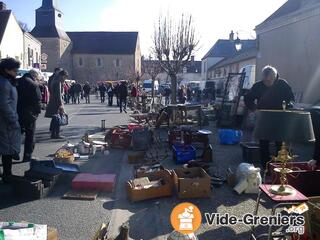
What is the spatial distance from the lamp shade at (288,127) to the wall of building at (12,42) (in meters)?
36.3

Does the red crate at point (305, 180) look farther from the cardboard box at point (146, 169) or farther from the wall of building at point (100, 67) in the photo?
the wall of building at point (100, 67)

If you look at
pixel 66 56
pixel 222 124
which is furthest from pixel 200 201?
pixel 66 56

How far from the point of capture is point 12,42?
3991 centimetres

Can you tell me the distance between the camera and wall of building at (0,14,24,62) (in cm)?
3696

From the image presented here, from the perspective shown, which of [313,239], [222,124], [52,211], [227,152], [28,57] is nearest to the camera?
[313,239]

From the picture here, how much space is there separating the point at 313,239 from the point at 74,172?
14.6 ft

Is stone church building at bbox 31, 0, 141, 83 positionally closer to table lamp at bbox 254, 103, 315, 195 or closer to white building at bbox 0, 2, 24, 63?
white building at bbox 0, 2, 24, 63

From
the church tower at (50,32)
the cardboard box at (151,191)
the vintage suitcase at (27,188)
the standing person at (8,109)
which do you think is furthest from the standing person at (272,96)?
the church tower at (50,32)

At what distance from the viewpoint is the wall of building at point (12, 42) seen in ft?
121

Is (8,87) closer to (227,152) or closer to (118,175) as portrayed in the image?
(118,175)

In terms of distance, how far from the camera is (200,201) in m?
5.79

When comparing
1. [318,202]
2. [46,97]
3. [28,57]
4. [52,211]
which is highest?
[28,57]

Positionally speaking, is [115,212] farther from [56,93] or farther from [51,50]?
[51,50]

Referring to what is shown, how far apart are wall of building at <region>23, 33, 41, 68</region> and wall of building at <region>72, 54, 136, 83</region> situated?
29714 mm
